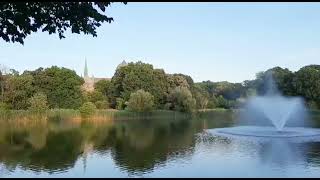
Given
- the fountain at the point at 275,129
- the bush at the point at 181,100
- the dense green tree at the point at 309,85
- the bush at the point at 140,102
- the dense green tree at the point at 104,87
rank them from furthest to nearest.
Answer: the dense green tree at the point at 104,87 < the dense green tree at the point at 309,85 < the bush at the point at 181,100 < the bush at the point at 140,102 < the fountain at the point at 275,129

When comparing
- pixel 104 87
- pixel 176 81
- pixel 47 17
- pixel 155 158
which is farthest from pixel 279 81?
pixel 47 17

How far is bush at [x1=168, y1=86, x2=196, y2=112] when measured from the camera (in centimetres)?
6569

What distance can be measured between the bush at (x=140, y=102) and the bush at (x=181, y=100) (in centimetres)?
487

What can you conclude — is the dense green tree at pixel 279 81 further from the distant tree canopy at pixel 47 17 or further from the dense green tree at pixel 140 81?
the distant tree canopy at pixel 47 17

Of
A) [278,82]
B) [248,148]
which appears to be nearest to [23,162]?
[248,148]

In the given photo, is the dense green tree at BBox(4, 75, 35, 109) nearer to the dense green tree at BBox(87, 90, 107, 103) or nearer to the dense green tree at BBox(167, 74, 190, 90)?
the dense green tree at BBox(87, 90, 107, 103)

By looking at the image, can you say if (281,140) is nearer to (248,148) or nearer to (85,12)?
(248,148)

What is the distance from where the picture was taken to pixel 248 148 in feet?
77.5

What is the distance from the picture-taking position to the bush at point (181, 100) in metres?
65.7

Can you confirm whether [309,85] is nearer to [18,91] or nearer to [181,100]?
[181,100]

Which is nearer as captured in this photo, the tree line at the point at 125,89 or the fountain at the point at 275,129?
the fountain at the point at 275,129

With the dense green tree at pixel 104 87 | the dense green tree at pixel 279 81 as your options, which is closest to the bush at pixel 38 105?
the dense green tree at pixel 104 87

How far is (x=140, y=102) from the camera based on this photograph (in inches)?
2474

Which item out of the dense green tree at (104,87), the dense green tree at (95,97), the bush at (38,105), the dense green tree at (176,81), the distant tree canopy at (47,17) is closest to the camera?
the distant tree canopy at (47,17)
